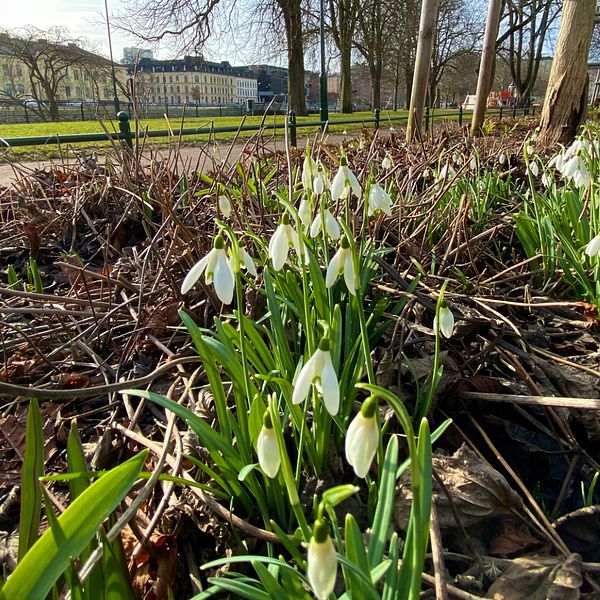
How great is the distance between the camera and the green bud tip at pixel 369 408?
70 centimetres

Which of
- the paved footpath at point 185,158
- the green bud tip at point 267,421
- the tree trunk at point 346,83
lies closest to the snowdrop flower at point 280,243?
the green bud tip at point 267,421

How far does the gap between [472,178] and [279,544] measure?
3.18 m

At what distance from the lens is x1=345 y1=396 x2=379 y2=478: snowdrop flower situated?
71 centimetres

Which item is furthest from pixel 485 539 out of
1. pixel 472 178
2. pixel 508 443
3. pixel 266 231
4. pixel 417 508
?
pixel 472 178

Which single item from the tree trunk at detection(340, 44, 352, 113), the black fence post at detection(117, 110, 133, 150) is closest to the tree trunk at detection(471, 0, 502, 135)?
the black fence post at detection(117, 110, 133, 150)

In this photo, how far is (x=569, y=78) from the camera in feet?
19.5

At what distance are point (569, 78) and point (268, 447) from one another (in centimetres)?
664

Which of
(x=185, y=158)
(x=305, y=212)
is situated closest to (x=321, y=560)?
(x=305, y=212)

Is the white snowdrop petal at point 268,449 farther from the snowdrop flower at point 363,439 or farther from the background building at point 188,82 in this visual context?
the background building at point 188,82

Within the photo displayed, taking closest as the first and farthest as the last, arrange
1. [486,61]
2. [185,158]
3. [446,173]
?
[446,173] → [185,158] → [486,61]

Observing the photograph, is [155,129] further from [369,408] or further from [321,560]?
[321,560]

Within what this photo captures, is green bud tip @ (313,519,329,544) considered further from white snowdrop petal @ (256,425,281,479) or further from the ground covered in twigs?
the ground covered in twigs

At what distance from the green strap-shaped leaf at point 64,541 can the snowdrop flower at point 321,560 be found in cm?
35

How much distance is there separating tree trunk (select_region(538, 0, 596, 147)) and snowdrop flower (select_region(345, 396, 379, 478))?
232 inches
